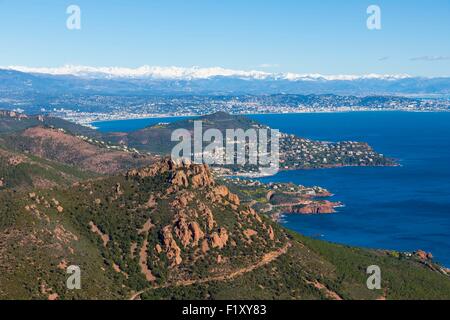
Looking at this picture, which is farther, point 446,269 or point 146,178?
point 446,269

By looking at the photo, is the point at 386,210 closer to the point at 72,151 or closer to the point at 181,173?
the point at 181,173

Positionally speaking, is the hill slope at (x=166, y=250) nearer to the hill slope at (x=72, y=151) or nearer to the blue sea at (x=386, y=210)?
the blue sea at (x=386, y=210)

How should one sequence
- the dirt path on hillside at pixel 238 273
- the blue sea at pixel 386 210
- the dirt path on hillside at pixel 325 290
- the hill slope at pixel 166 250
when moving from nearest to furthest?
the hill slope at pixel 166 250 < the dirt path on hillside at pixel 238 273 < the dirt path on hillside at pixel 325 290 < the blue sea at pixel 386 210

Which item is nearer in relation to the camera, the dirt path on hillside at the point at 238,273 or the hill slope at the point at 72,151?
the dirt path on hillside at the point at 238,273

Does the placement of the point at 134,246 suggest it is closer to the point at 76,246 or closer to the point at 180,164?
the point at 76,246

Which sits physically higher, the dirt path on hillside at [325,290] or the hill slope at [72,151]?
the hill slope at [72,151]

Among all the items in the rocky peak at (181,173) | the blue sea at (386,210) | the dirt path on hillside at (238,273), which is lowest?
the blue sea at (386,210)

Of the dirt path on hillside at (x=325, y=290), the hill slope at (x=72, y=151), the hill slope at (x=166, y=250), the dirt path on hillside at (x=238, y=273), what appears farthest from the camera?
the hill slope at (x=72, y=151)

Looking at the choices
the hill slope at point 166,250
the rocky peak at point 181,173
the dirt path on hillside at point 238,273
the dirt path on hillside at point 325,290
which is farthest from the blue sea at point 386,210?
the rocky peak at point 181,173

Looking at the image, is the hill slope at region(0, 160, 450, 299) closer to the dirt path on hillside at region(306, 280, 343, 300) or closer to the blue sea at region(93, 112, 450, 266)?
the dirt path on hillside at region(306, 280, 343, 300)
